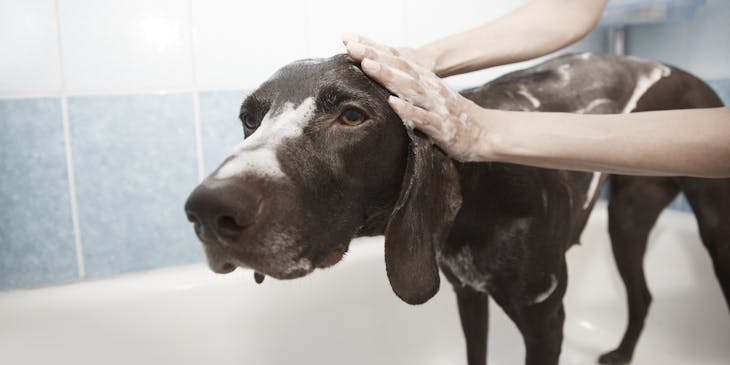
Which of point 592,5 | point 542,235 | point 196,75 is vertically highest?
point 592,5

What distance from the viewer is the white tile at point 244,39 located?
1.77 meters

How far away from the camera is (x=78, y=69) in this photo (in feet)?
5.37

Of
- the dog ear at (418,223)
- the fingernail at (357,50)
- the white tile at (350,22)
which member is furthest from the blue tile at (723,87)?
the fingernail at (357,50)

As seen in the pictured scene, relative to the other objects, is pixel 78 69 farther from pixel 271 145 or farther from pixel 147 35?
pixel 271 145

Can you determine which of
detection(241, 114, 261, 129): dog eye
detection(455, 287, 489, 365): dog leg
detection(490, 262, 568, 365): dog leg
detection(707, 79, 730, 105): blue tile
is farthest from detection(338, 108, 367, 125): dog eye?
detection(707, 79, 730, 105): blue tile

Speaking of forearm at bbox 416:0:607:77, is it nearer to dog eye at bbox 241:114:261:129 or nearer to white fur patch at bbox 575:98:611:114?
white fur patch at bbox 575:98:611:114

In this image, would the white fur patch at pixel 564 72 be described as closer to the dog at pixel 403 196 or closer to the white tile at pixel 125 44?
the dog at pixel 403 196

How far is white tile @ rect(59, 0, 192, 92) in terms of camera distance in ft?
5.33

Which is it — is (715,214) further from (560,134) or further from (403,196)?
(403,196)

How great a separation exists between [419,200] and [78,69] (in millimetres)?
1227

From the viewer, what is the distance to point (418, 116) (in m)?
0.86

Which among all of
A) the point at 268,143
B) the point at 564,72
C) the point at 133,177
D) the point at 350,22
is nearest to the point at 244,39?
the point at 350,22

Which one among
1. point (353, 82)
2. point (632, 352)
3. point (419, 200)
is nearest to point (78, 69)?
point (353, 82)

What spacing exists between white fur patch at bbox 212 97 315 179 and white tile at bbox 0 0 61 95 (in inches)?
41.0
